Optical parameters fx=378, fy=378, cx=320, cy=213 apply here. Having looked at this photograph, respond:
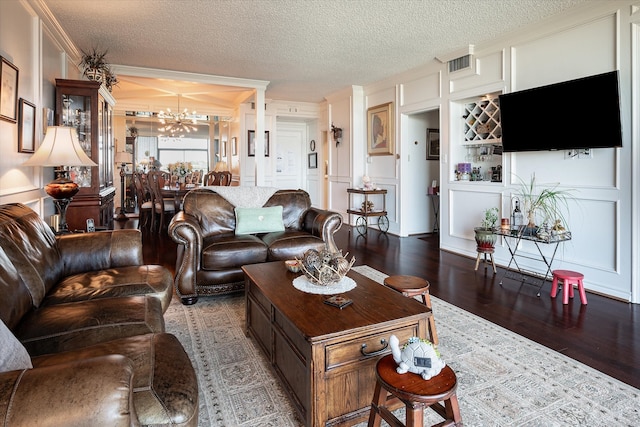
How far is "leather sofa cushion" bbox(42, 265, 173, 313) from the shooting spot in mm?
1950

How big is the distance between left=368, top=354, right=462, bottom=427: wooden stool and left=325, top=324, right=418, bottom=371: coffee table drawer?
19 centimetres

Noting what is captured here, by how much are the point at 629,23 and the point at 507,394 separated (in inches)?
133

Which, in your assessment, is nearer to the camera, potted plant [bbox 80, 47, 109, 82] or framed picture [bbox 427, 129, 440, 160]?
potted plant [bbox 80, 47, 109, 82]

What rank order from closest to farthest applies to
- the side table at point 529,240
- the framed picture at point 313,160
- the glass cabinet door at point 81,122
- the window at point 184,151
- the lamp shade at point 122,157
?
the side table at point 529,240 → the glass cabinet door at point 81,122 → the lamp shade at point 122,157 → the framed picture at point 313,160 → the window at point 184,151

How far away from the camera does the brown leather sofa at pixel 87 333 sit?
0.81 m

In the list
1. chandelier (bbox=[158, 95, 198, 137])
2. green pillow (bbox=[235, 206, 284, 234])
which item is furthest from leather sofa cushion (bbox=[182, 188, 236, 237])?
chandelier (bbox=[158, 95, 198, 137])

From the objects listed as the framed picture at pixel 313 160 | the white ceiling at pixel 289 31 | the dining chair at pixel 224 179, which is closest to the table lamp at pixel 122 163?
the dining chair at pixel 224 179

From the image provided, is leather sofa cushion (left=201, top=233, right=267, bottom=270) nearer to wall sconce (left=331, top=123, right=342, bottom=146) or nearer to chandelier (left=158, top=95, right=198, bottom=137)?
wall sconce (left=331, top=123, right=342, bottom=146)

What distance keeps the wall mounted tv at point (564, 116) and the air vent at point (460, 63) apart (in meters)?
0.84

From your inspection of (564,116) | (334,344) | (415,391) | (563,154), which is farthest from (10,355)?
(563,154)

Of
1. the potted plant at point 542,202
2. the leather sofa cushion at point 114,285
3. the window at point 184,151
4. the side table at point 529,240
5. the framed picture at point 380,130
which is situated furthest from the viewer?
the window at point 184,151

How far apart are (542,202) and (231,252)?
3284 millimetres

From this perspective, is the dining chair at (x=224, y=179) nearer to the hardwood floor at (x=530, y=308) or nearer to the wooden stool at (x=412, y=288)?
the hardwood floor at (x=530, y=308)

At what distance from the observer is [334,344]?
5.14 feet
